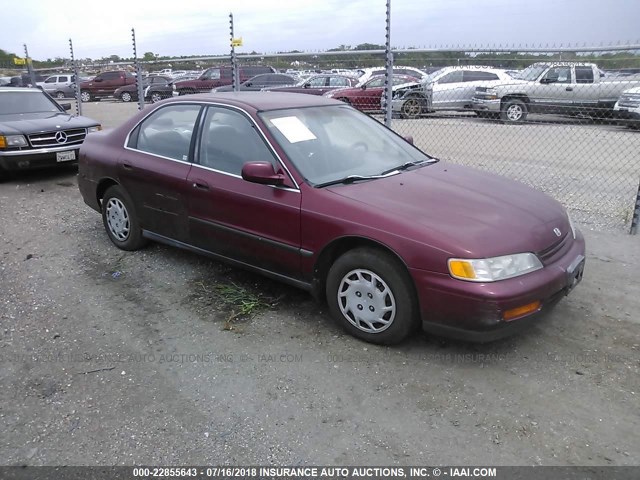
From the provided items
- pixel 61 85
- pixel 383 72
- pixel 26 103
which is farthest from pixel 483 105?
pixel 61 85

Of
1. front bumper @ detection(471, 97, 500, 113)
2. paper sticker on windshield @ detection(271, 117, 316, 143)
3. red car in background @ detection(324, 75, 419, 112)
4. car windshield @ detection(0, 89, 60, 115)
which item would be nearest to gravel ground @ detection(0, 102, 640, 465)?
paper sticker on windshield @ detection(271, 117, 316, 143)

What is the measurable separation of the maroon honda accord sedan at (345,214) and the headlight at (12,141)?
12.2ft

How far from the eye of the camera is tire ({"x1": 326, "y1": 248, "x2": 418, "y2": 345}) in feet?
10.8

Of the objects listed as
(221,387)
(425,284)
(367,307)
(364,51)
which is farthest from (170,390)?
(364,51)

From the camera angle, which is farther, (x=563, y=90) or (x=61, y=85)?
(x=61, y=85)

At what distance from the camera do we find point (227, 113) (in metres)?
4.27

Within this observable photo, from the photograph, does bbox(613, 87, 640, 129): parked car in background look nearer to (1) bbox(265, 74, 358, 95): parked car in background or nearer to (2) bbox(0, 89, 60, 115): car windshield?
(1) bbox(265, 74, 358, 95): parked car in background

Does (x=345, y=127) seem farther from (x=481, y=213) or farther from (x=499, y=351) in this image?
(x=499, y=351)

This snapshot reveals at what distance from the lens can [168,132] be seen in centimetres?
468

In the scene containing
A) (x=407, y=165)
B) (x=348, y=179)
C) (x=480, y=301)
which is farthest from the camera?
(x=407, y=165)

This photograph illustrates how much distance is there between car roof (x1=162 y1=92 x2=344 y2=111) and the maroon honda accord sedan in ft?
0.06

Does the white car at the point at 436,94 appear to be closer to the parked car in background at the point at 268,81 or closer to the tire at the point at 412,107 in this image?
the tire at the point at 412,107

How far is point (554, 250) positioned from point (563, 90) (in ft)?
22.3

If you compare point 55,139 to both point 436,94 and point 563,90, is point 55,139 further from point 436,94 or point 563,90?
point 563,90
